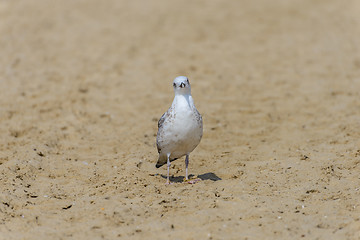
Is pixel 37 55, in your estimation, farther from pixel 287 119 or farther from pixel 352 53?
pixel 352 53

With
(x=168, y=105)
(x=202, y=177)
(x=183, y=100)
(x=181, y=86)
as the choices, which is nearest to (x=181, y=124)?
(x=183, y=100)

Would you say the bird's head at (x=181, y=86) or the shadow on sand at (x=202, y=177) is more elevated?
the bird's head at (x=181, y=86)

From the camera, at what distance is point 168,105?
33.9 feet

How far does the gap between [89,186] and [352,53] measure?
8.29m

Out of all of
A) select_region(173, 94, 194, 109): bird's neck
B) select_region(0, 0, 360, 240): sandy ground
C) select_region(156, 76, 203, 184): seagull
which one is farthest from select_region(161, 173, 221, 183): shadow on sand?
select_region(173, 94, 194, 109): bird's neck

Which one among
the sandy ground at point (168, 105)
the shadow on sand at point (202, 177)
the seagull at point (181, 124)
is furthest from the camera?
the shadow on sand at point (202, 177)

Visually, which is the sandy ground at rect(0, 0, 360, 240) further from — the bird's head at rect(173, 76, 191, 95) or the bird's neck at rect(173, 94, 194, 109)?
the bird's head at rect(173, 76, 191, 95)

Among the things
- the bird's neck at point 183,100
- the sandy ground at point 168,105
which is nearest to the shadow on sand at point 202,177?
the sandy ground at point 168,105

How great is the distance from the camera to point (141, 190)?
21.2 feet

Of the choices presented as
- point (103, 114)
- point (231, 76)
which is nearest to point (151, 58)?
point (231, 76)

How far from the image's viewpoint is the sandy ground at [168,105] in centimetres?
564

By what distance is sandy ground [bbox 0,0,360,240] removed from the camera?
5645 millimetres

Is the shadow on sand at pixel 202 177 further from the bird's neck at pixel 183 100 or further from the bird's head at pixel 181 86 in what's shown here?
the bird's head at pixel 181 86

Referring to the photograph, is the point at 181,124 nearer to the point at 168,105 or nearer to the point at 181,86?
the point at 181,86
